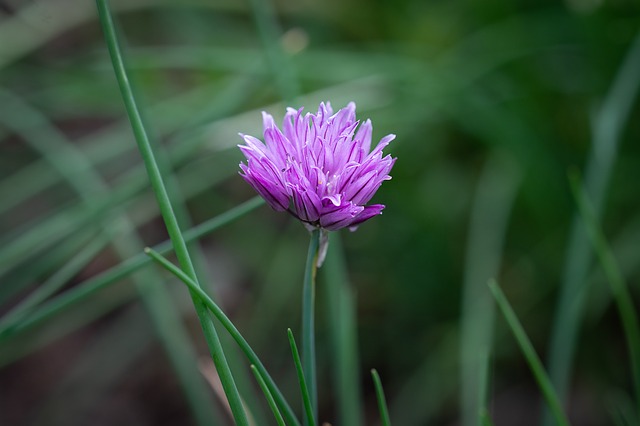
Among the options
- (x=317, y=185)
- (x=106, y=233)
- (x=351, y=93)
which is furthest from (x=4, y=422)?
(x=317, y=185)

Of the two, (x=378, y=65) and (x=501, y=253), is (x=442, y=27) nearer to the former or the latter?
(x=378, y=65)

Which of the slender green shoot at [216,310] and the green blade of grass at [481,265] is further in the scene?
the green blade of grass at [481,265]

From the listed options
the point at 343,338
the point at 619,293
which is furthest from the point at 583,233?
the point at 343,338

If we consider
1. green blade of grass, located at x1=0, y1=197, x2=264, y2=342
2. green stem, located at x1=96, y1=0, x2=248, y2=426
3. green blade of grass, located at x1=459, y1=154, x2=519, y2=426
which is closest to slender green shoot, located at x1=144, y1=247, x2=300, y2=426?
green stem, located at x1=96, y1=0, x2=248, y2=426

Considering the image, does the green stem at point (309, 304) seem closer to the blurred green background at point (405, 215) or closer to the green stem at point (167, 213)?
the green stem at point (167, 213)

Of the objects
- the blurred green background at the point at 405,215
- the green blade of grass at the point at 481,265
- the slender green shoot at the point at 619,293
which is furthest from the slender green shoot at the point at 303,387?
the blurred green background at the point at 405,215

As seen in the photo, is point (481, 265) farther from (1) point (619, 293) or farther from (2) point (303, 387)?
(2) point (303, 387)
